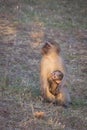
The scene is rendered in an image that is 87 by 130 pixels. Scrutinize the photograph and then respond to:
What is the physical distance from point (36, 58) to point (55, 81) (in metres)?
3.47

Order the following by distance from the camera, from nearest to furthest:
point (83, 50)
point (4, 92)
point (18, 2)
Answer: point (4, 92) < point (83, 50) < point (18, 2)

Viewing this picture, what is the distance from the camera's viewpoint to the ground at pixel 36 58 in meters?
7.59

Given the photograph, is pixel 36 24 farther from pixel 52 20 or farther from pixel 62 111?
pixel 62 111

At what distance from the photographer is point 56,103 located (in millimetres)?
8945

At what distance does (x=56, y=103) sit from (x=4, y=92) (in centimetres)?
84

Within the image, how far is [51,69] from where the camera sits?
9086mm

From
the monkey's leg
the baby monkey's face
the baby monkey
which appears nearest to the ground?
the monkey's leg

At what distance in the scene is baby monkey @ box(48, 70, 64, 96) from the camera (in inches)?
343

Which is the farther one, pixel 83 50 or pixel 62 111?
pixel 83 50

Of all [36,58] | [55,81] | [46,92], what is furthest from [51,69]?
[36,58]

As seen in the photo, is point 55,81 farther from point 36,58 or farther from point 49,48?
point 36,58

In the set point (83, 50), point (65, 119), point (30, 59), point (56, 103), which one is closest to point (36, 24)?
point (83, 50)

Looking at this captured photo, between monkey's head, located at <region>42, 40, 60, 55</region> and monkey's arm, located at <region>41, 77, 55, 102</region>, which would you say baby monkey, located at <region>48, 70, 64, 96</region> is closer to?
monkey's arm, located at <region>41, 77, 55, 102</region>

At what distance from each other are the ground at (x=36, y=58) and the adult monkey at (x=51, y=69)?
7.1 inches
